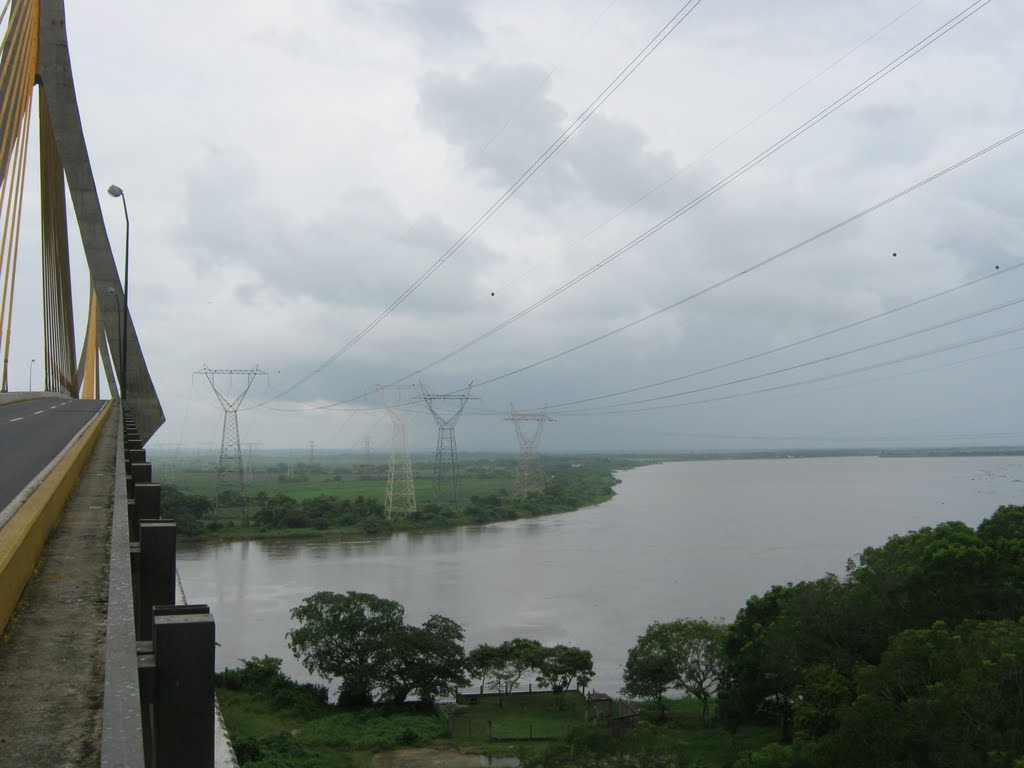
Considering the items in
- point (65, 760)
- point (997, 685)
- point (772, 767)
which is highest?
point (65, 760)

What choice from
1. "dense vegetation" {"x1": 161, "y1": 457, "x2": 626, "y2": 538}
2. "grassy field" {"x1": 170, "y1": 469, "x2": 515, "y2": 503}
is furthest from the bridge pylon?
"grassy field" {"x1": 170, "y1": 469, "x2": 515, "y2": 503}

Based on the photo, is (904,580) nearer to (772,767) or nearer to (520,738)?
(772,767)

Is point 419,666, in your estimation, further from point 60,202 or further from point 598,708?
point 60,202

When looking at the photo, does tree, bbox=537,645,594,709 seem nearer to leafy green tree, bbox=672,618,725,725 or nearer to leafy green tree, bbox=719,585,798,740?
leafy green tree, bbox=672,618,725,725

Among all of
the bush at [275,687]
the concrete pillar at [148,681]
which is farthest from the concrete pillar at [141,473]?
the bush at [275,687]

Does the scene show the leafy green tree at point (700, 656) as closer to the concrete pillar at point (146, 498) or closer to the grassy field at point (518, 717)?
the grassy field at point (518, 717)

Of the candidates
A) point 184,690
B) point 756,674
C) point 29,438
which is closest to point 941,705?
point 756,674

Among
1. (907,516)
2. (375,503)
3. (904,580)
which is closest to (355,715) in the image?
(904,580)
